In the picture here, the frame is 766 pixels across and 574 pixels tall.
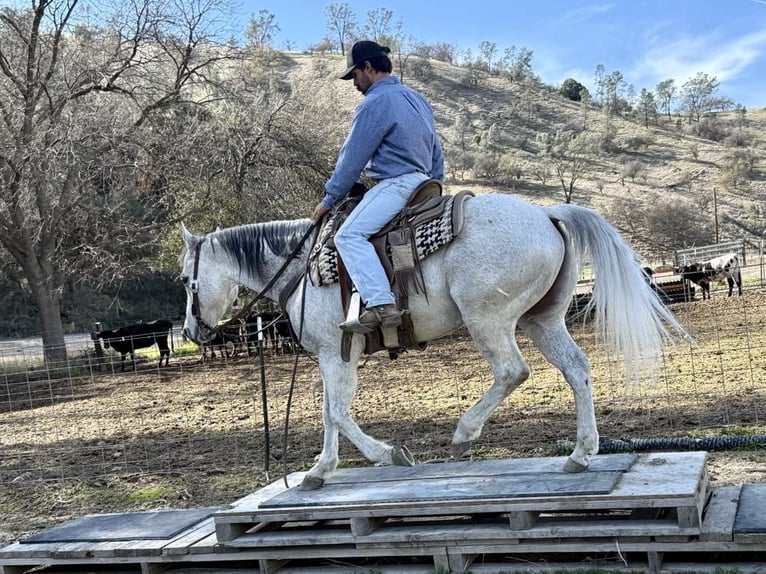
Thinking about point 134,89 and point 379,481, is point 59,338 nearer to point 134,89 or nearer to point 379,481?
point 134,89

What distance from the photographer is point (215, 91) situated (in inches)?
734

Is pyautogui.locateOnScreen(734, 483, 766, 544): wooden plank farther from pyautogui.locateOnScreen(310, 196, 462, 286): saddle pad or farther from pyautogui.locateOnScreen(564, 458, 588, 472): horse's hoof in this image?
pyautogui.locateOnScreen(310, 196, 462, 286): saddle pad

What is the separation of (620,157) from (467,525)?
76480 millimetres

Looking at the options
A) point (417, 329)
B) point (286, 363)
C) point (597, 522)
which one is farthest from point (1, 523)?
point (286, 363)

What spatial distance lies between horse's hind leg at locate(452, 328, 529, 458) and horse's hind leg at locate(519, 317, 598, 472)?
0.24m

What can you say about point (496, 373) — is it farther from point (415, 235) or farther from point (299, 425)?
point (299, 425)

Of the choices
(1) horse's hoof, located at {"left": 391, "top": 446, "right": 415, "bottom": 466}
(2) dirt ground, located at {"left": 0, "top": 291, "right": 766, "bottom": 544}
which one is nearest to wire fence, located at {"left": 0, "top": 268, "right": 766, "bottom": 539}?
(2) dirt ground, located at {"left": 0, "top": 291, "right": 766, "bottom": 544}

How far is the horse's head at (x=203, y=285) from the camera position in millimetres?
5105

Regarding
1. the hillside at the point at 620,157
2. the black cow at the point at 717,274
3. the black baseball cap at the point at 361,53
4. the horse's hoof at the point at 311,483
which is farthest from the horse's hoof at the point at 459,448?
the hillside at the point at 620,157

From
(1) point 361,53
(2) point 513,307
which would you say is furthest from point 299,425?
(1) point 361,53

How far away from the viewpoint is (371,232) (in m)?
4.32

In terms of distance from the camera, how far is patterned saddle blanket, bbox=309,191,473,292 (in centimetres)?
416

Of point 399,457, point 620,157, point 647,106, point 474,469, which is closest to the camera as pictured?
point 474,469

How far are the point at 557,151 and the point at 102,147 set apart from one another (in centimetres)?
6336
